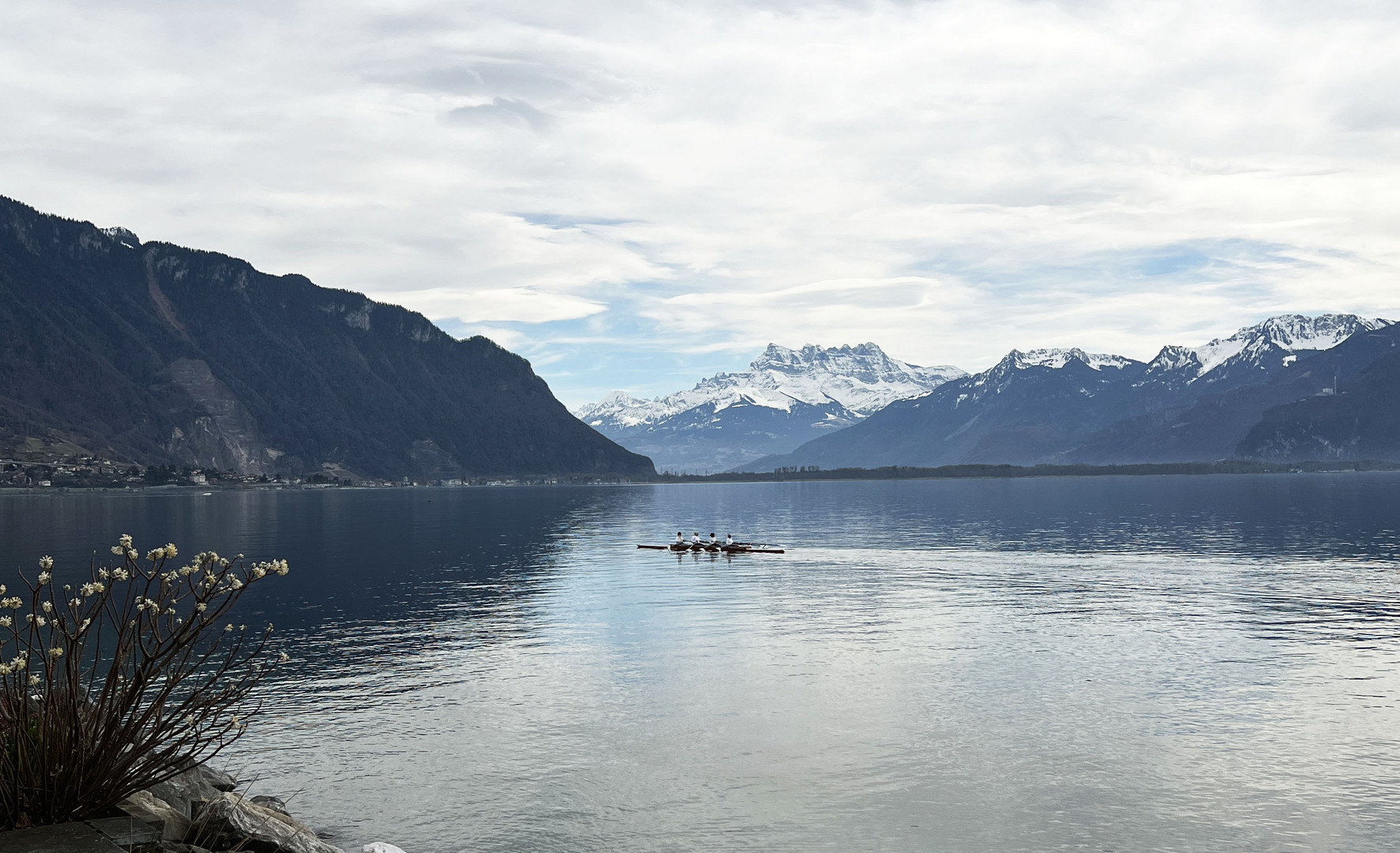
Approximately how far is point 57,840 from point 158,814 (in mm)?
3658

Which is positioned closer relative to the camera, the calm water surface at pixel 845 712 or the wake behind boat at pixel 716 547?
the calm water surface at pixel 845 712

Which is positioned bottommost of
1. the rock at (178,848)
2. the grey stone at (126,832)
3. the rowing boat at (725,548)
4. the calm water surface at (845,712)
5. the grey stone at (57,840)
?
the calm water surface at (845,712)

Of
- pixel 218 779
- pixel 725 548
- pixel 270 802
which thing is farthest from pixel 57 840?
pixel 725 548

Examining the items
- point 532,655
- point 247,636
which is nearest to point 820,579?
point 532,655

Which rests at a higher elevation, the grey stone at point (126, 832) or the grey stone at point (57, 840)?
the grey stone at point (57, 840)

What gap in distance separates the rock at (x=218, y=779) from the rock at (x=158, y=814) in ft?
27.0

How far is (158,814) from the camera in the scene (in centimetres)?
2098

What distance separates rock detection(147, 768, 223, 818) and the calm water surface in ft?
14.3

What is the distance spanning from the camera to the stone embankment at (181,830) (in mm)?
17531

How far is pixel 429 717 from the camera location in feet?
138

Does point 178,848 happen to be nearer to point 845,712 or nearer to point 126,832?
point 126,832

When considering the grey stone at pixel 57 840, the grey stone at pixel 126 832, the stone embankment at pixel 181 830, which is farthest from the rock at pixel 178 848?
the grey stone at pixel 57 840

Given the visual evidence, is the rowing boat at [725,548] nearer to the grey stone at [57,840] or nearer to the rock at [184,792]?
the rock at [184,792]

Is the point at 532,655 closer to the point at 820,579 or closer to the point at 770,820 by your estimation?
the point at 770,820
